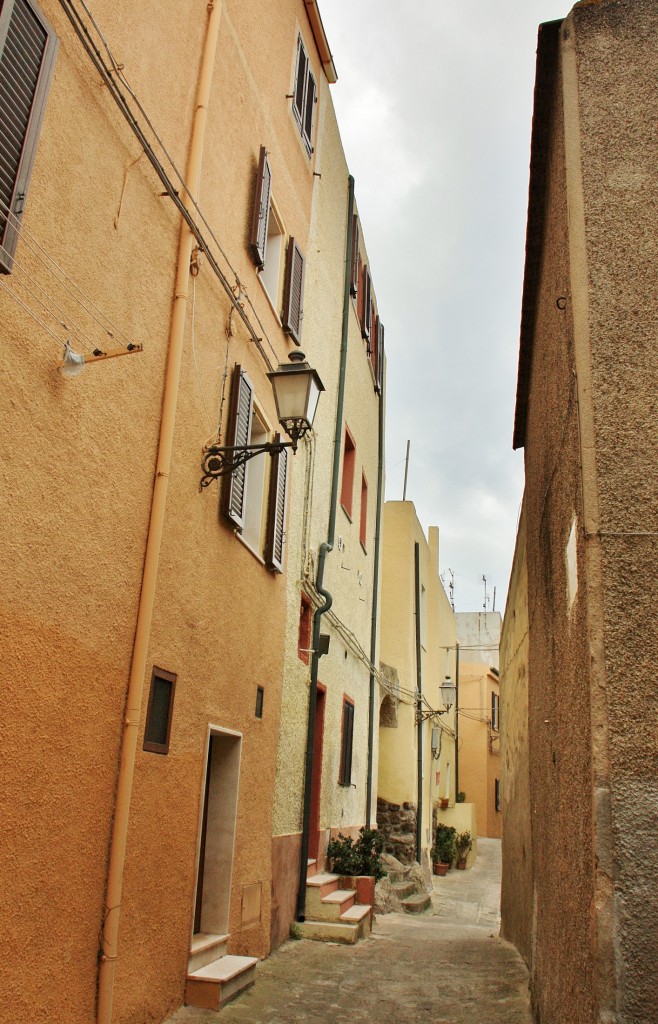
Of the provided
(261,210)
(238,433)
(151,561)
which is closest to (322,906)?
(238,433)

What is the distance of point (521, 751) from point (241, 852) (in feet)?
9.51

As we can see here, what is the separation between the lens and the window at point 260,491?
7.55 m

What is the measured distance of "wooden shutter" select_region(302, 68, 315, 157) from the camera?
35.4ft

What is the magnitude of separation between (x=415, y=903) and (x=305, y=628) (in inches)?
253

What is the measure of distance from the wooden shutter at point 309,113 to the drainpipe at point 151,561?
12.3 ft

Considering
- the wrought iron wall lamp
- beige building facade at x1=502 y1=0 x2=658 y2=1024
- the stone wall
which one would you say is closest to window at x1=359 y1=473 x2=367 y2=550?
the stone wall

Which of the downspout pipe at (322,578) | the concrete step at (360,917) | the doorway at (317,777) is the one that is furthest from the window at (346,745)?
the downspout pipe at (322,578)

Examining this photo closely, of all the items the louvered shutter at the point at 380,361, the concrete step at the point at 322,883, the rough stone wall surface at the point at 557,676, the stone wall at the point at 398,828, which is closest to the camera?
the rough stone wall surface at the point at 557,676

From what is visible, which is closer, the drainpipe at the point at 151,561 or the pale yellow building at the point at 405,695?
the drainpipe at the point at 151,561

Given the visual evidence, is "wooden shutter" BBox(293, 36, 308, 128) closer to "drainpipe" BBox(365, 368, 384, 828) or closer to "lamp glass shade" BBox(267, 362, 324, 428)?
"lamp glass shade" BBox(267, 362, 324, 428)

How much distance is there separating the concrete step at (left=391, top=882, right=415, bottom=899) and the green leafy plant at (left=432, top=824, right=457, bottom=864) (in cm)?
857

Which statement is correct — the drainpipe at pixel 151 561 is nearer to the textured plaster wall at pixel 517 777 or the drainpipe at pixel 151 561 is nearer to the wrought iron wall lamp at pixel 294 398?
the wrought iron wall lamp at pixel 294 398

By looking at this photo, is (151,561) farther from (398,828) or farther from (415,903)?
(398,828)

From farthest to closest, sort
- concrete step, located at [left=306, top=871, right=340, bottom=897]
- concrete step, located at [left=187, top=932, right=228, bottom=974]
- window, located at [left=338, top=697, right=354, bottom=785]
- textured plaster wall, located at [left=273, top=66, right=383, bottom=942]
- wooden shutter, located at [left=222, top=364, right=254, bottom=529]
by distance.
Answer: window, located at [left=338, top=697, right=354, bottom=785] < concrete step, located at [left=306, top=871, right=340, bottom=897] < textured plaster wall, located at [left=273, top=66, right=383, bottom=942] < wooden shutter, located at [left=222, top=364, right=254, bottom=529] < concrete step, located at [left=187, top=932, right=228, bottom=974]
